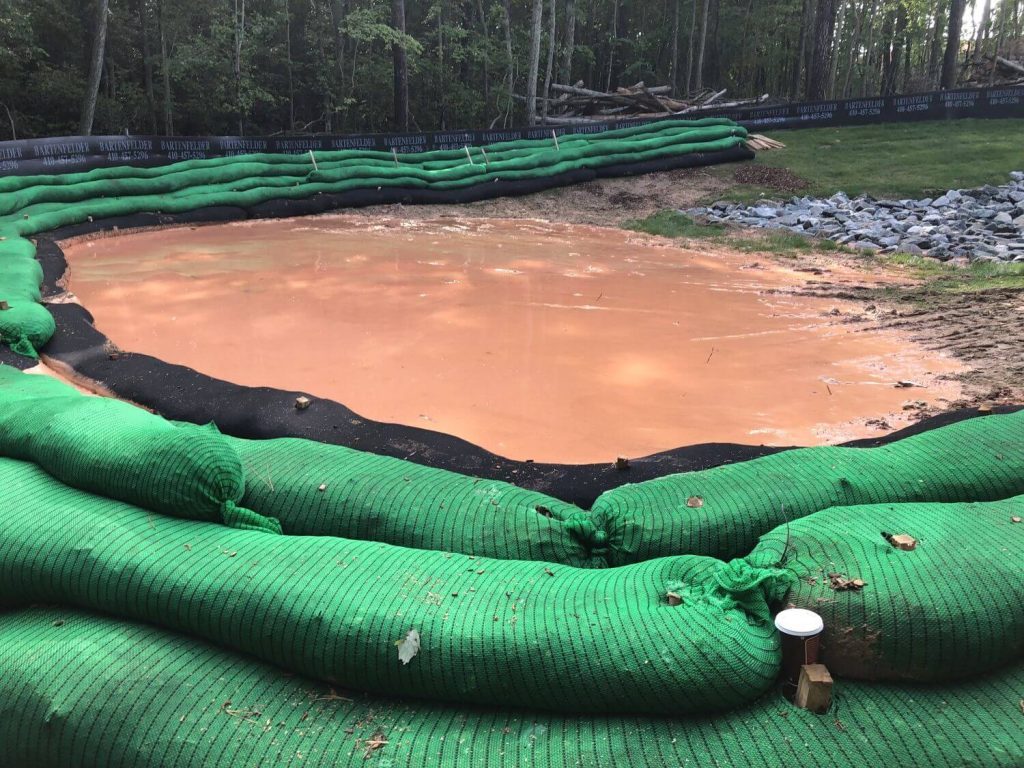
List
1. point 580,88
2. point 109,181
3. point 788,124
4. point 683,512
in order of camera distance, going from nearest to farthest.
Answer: point 683,512 → point 109,181 → point 788,124 → point 580,88

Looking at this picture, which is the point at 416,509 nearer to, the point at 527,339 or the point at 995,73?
the point at 527,339

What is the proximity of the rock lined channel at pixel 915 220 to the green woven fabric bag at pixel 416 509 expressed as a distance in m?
7.20

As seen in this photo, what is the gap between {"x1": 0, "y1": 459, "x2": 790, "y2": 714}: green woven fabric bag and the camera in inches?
59.5

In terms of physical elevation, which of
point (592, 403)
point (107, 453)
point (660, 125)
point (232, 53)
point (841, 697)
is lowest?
point (592, 403)

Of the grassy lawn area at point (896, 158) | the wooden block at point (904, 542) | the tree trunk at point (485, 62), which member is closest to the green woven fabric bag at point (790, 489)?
the wooden block at point (904, 542)

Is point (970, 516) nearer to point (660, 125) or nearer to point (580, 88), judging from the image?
point (660, 125)

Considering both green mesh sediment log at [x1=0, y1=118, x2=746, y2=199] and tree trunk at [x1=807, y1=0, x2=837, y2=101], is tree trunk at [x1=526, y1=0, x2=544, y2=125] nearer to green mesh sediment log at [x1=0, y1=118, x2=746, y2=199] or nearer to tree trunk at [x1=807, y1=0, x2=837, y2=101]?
green mesh sediment log at [x1=0, y1=118, x2=746, y2=199]

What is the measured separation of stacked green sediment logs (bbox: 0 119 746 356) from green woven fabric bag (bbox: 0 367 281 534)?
13.4 ft

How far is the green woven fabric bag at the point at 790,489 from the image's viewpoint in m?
2.05

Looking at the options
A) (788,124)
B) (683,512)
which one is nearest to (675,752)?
(683,512)

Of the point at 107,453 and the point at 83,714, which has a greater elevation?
the point at 107,453

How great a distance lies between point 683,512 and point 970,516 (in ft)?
2.22

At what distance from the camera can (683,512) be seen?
2.09 metres

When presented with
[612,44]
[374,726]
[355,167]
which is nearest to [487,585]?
[374,726]
